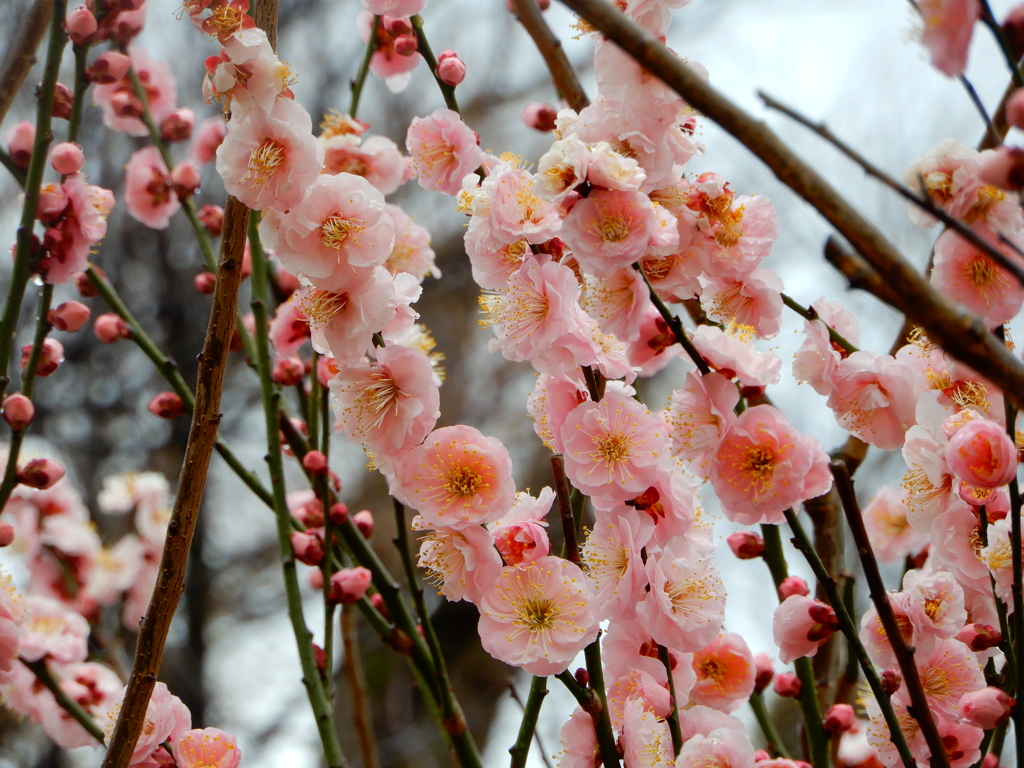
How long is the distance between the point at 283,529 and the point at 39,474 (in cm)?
38

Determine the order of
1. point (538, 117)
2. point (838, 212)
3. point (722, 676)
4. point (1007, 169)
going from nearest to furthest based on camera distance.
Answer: point (838, 212)
point (1007, 169)
point (722, 676)
point (538, 117)

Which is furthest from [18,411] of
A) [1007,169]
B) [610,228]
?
[1007,169]

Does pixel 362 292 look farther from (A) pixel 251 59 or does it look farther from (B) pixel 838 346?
(B) pixel 838 346

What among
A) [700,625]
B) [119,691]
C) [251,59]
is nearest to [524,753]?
[700,625]

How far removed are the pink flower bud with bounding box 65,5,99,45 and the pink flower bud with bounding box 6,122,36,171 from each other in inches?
5.9

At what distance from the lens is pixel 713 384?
3.22 ft

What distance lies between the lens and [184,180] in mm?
1543

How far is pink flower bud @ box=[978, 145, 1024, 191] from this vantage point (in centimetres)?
62

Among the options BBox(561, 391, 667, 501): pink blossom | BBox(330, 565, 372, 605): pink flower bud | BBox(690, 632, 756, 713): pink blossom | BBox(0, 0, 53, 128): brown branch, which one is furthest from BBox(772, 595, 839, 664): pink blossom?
BBox(0, 0, 53, 128): brown branch

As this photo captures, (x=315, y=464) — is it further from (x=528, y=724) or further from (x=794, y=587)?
(x=794, y=587)

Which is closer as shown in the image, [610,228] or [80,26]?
[610,228]

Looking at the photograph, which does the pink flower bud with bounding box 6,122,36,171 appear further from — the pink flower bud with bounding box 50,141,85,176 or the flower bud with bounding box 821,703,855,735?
the flower bud with bounding box 821,703,855,735

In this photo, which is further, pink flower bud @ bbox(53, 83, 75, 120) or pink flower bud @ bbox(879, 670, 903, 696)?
pink flower bud @ bbox(53, 83, 75, 120)

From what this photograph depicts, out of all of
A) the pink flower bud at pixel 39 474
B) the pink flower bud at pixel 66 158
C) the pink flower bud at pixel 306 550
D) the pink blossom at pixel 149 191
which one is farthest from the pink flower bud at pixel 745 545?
the pink blossom at pixel 149 191
